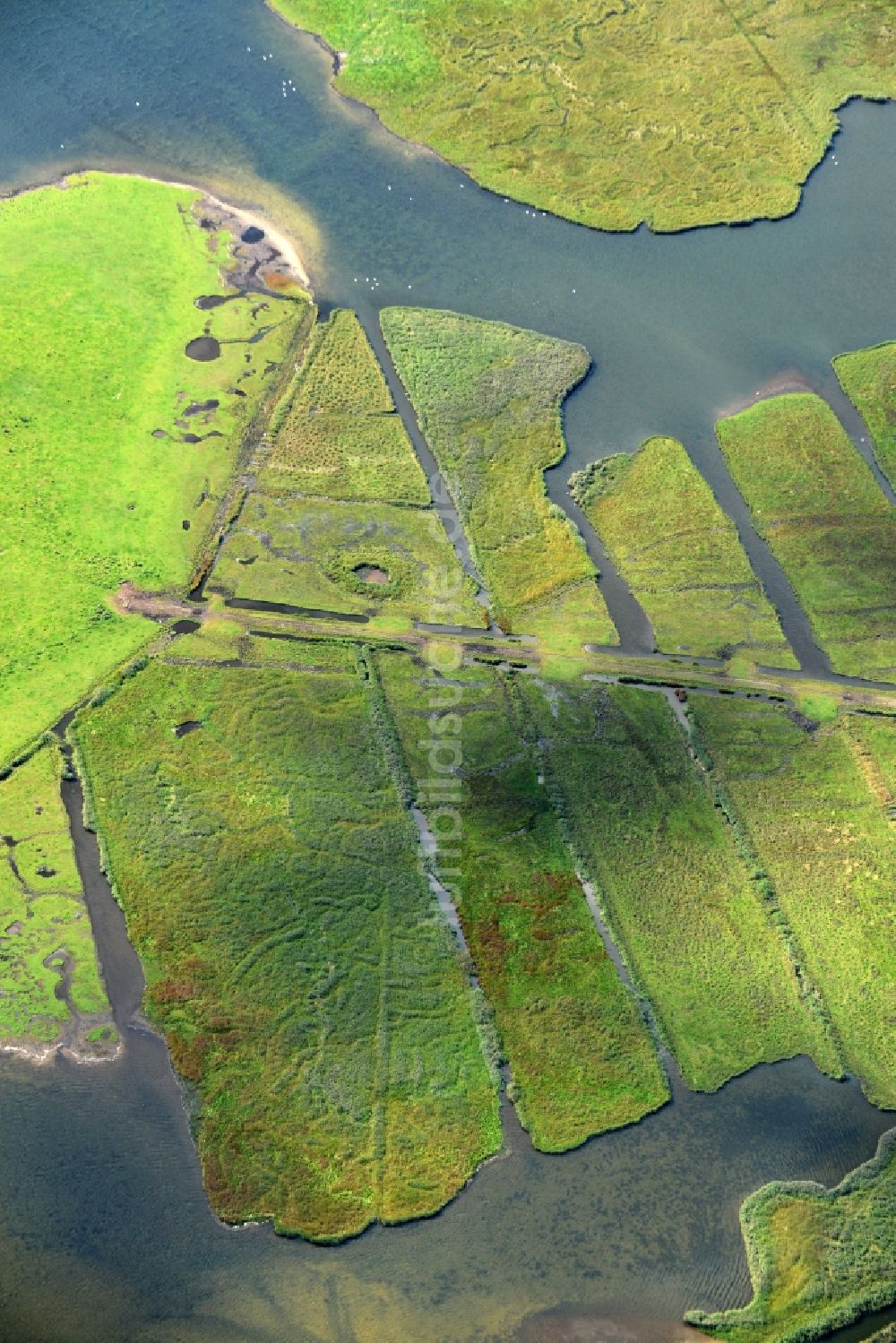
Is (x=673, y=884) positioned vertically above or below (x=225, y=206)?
below

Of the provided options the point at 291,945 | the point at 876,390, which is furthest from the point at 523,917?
the point at 876,390

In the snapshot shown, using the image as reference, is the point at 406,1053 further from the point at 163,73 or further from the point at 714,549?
the point at 163,73

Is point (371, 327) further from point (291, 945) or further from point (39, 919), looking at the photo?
point (39, 919)

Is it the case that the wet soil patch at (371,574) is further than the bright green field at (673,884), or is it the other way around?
the wet soil patch at (371,574)

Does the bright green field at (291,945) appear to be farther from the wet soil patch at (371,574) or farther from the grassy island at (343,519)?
the wet soil patch at (371,574)

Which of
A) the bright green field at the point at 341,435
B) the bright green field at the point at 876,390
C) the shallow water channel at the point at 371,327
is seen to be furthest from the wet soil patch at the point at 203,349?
the bright green field at the point at 876,390

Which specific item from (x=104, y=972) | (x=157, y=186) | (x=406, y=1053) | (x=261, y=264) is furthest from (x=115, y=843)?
(x=157, y=186)
